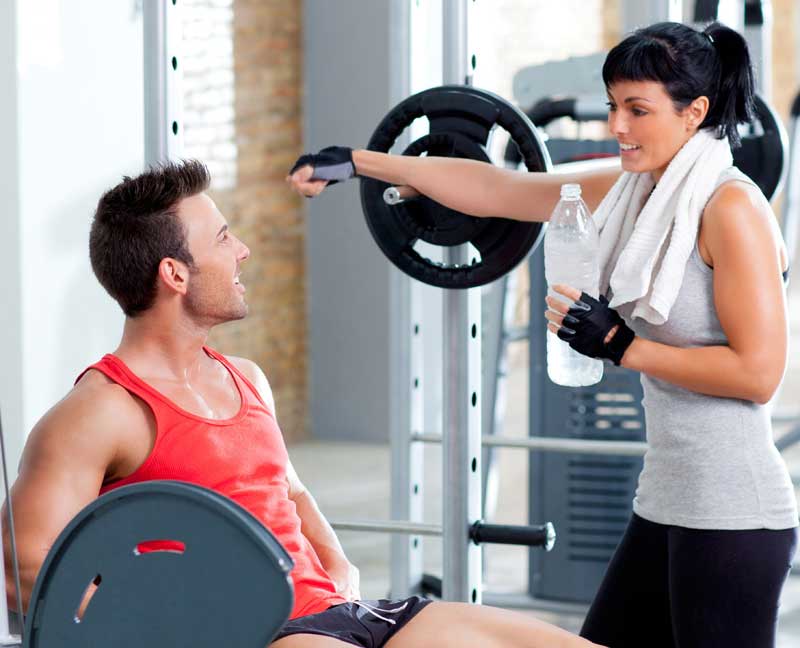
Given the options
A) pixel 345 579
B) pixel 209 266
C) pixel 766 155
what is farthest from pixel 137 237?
pixel 766 155

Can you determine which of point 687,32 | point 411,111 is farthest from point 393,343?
point 687,32

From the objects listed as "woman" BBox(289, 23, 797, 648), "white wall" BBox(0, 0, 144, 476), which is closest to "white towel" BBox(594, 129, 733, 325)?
"woman" BBox(289, 23, 797, 648)

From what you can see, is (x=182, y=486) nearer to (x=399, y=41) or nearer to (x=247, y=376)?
(x=247, y=376)

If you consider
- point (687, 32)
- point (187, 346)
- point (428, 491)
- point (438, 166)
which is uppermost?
point (687, 32)

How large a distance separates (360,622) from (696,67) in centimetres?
88

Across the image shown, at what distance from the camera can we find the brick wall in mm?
5273

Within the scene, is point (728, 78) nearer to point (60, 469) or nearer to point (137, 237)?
point (137, 237)

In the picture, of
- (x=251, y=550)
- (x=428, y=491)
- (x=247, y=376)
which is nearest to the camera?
(x=251, y=550)

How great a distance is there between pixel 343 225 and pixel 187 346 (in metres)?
3.85

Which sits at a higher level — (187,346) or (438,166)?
(438,166)

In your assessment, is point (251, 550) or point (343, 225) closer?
point (251, 550)

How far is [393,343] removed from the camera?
10.6ft

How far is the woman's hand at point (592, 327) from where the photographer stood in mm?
1826

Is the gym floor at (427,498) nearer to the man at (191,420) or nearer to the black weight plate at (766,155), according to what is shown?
the black weight plate at (766,155)
